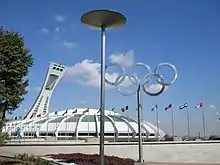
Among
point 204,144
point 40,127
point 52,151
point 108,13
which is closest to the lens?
point 108,13

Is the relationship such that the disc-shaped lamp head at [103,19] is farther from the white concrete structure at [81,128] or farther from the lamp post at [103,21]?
the white concrete structure at [81,128]

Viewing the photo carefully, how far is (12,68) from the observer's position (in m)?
15.4

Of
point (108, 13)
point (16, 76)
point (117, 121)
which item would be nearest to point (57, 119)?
point (117, 121)

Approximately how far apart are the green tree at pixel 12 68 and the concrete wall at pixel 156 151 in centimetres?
934

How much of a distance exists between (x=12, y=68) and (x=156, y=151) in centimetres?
1732

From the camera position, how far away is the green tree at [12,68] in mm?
15000

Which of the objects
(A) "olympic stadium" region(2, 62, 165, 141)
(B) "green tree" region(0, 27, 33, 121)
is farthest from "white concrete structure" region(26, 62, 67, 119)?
(B) "green tree" region(0, 27, 33, 121)

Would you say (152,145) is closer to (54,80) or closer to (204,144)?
(204,144)

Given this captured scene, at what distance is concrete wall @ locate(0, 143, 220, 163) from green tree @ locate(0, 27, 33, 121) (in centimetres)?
934

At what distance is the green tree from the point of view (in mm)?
15000

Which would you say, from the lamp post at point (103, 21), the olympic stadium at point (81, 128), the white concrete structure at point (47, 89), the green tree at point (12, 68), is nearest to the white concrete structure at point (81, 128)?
the olympic stadium at point (81, 128)

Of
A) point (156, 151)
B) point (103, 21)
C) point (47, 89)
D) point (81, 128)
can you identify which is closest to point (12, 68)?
point (103, 21)

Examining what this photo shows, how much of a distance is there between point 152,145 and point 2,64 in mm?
17395

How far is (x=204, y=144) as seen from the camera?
99.1ft
